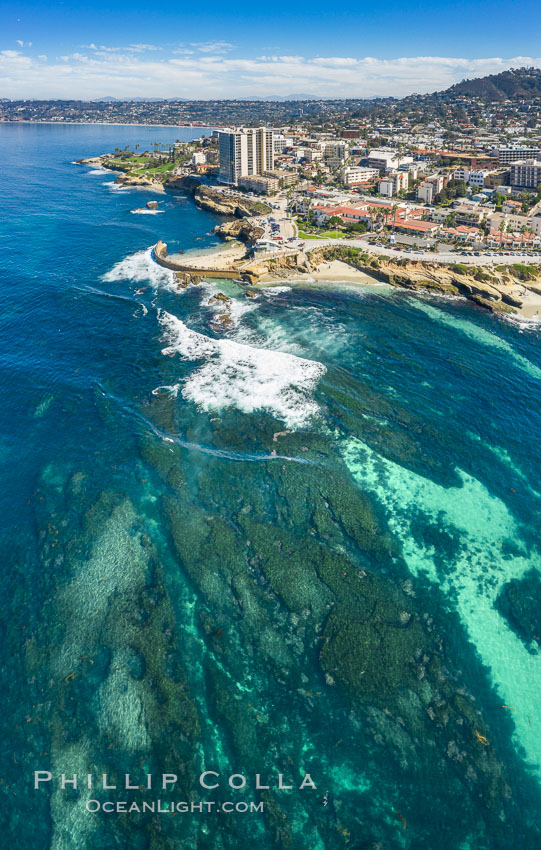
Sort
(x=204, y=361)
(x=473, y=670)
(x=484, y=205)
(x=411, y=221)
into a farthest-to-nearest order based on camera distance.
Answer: (x=484, y=205)
(x=411, y=221)
(x=204, y=361)
(x=473, y=670)

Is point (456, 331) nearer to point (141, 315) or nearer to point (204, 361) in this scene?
point (204, 361)

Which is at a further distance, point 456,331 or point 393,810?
point 456,331

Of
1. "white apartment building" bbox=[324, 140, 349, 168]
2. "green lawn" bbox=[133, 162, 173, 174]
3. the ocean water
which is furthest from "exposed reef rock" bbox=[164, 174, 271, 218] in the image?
the ocean water

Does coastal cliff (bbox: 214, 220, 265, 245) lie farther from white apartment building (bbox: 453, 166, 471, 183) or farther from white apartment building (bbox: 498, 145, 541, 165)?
white apartment building (bbox: 498, 145, 541, 165)

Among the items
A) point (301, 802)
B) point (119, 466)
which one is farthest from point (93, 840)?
point (119, 466)

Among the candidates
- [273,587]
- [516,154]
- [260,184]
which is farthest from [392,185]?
[273,587]

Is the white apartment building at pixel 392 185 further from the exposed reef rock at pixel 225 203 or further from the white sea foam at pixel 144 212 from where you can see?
the white sea foam at pixel 144 212

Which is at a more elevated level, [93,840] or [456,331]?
[456,331]

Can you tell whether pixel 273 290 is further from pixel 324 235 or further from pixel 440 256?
pixel 440 256
